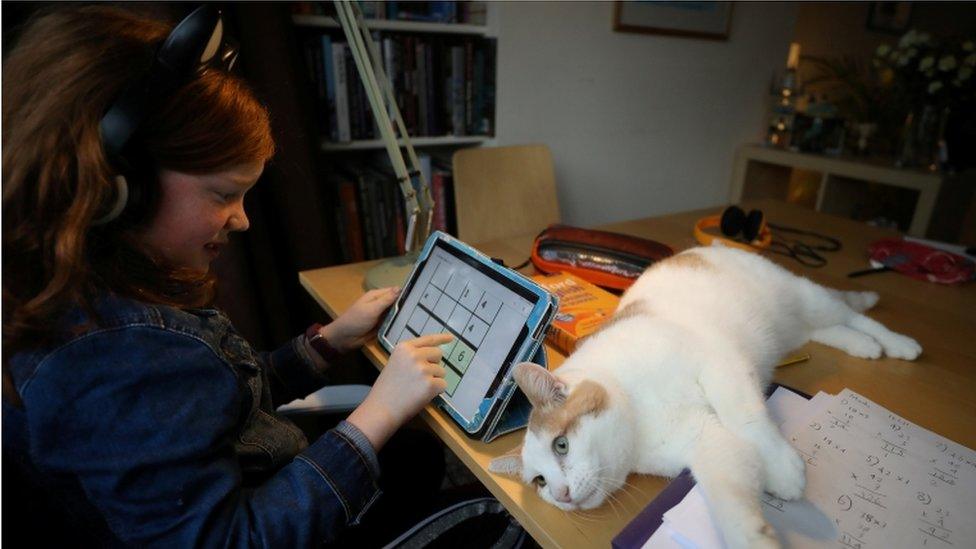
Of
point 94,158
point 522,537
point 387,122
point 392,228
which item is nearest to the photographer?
point 94,158

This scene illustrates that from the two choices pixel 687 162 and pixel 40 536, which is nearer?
pixel 40 536

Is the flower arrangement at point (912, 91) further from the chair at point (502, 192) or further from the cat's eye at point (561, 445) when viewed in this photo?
the cat's eye at point (561, 445)

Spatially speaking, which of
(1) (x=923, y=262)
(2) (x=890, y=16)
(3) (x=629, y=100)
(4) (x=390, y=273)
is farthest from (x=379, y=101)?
(2) (x=890, y=16)

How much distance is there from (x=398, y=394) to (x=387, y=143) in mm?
458

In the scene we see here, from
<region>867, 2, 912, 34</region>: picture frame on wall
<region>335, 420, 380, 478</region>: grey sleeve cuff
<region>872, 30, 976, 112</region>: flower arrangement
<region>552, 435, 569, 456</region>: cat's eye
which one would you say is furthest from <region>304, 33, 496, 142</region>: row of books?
<region>867, 2, 912, 34</region>: picture frame on wall

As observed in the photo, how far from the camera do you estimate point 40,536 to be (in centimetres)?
49

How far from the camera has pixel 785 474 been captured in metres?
0.55

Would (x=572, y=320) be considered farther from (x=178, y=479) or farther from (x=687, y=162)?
(x=687, y=162)

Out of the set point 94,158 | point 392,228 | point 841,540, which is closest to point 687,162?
point 392,228

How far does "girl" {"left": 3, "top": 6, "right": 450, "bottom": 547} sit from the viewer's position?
0.46 meters

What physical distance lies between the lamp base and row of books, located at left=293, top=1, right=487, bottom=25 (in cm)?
81

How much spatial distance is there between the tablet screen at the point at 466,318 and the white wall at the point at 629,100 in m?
1.14

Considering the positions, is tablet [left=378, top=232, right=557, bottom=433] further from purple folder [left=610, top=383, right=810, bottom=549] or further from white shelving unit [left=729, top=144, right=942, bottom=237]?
white shelving unit [left=729, top=144, right=942, bottom=237]

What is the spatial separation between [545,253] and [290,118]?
78cm
